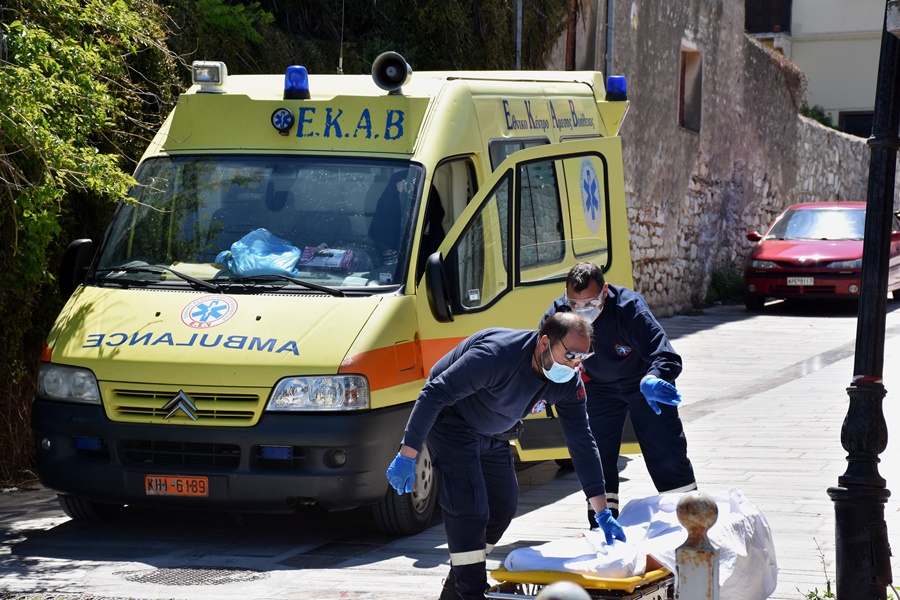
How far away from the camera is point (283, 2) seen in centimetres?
1398

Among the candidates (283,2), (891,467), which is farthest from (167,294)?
(283,2)

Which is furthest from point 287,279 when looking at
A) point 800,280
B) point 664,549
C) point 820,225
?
point 820,225

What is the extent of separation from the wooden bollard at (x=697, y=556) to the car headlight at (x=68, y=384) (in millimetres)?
4377

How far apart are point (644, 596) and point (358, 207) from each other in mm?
3577

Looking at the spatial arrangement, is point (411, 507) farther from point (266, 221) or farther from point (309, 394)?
point (266, 221)

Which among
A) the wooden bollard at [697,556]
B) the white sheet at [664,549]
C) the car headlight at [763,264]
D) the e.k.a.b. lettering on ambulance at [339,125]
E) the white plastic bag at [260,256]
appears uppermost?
the e.k.a.b. lettering on ambulance at [339,125]

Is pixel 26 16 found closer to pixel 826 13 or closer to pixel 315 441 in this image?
pixel 315 441

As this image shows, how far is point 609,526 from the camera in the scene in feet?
18.7

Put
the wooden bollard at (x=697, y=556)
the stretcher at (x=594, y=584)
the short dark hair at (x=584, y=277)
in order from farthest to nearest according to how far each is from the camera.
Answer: the short dark hair at (x=584, y=277), the stretcher at (x=594, y=584), the wooden bollard at (x=697, y=556)

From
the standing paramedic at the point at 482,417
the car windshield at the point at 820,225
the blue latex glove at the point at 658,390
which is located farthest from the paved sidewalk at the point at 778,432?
the car windshield at the point at 820,225

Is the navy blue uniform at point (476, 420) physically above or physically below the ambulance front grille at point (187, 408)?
above

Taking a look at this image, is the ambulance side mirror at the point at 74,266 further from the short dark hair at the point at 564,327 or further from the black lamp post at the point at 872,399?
the black lamp post at the point at 872,399

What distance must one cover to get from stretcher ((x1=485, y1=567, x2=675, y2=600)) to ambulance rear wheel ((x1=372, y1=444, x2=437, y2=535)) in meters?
2.29

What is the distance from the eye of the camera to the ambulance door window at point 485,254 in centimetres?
818
